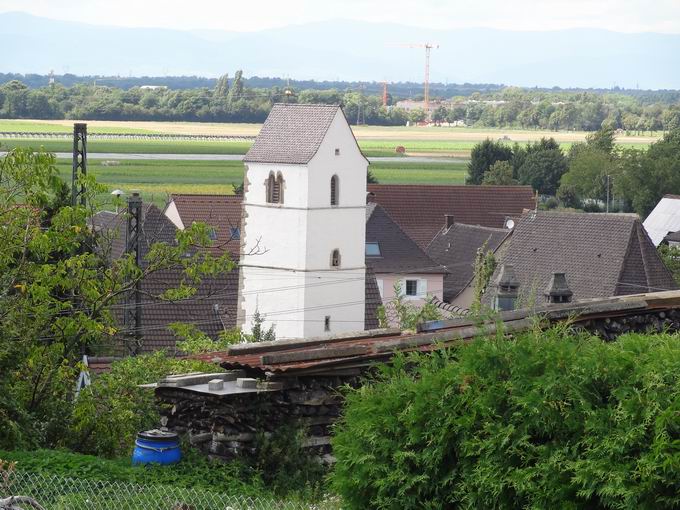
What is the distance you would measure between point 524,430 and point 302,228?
165ft

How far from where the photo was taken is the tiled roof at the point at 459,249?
225 feet

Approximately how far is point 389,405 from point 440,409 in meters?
0.46

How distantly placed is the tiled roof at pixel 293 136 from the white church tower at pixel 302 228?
0.04 metres

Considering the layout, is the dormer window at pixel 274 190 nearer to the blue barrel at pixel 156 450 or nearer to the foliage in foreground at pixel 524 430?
the blue barrel at pixel 156 450

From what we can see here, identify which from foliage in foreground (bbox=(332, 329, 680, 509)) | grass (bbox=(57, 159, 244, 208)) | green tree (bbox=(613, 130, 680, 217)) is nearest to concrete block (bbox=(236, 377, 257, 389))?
foliage in foreground (bbox=(332, 329, 680, 509))

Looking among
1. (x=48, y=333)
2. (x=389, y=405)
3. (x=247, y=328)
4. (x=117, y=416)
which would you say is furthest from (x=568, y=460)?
(x=247, y=328)

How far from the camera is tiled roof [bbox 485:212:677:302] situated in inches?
2000

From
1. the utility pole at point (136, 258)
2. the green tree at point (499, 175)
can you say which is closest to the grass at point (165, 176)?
the green tree at point (499, 175)

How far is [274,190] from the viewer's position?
61188 mm

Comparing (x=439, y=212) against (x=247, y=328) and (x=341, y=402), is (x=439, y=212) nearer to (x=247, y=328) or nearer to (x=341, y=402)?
(x=247, y=328)

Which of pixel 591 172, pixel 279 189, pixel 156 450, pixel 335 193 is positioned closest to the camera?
pixel 156 450

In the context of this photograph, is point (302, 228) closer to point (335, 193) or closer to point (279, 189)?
point (279, 189)

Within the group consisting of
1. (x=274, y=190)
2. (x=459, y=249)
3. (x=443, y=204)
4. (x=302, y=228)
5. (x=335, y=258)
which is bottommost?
(x=459, y=249)

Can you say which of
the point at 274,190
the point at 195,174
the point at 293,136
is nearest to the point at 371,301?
the point at 274,190
